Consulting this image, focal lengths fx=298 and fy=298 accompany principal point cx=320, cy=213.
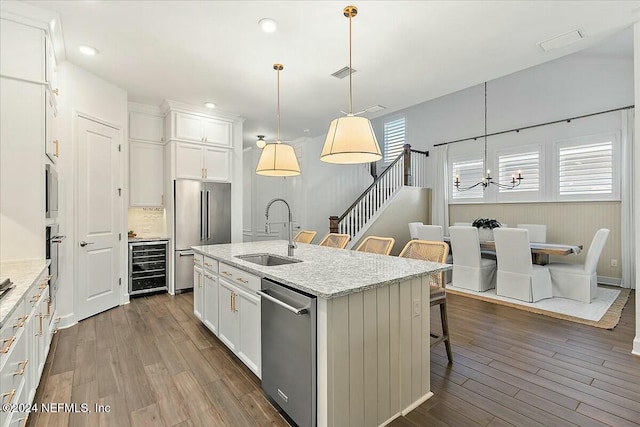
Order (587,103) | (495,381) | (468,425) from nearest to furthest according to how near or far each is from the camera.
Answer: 1. (468,425)
2. (495,381)
3. (587,103)

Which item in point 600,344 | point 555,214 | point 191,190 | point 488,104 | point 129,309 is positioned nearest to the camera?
point 600,344

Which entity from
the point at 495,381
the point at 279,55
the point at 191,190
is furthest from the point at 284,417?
the point at 191,190

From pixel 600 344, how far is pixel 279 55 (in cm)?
427

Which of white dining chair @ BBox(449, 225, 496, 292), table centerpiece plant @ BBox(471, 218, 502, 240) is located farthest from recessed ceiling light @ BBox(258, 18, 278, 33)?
table centerpiece plant @ BBox(471, 218, 502, 240)

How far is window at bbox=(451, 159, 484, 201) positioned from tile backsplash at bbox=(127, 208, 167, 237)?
5.96 m

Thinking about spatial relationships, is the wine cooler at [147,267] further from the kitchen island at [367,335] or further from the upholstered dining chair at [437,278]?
the upholstered dining chair at [437,278]

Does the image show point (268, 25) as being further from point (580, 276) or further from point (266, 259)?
point (580, 276)

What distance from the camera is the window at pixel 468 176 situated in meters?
6.63

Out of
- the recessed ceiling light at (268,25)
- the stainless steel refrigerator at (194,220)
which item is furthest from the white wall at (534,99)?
the recessed ceiling light at (268,25)

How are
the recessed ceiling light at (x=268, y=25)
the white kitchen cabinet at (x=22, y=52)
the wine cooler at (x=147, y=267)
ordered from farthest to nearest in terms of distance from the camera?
the wine cooler at (x=147, y=267) → the recessed ceiling light at (x=268, y=25) → the white kitchen cabinet at (x=22, y=52)

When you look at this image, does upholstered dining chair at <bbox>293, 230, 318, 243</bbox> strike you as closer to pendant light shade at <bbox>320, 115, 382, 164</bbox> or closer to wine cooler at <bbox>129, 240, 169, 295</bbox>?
pendant light shade at <bbox>320, 115, 382, 164</bbox>

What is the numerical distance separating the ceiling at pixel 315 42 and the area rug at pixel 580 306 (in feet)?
9.74

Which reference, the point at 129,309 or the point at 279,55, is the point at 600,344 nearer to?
the point at 279,55

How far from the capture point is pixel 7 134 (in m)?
2.32
